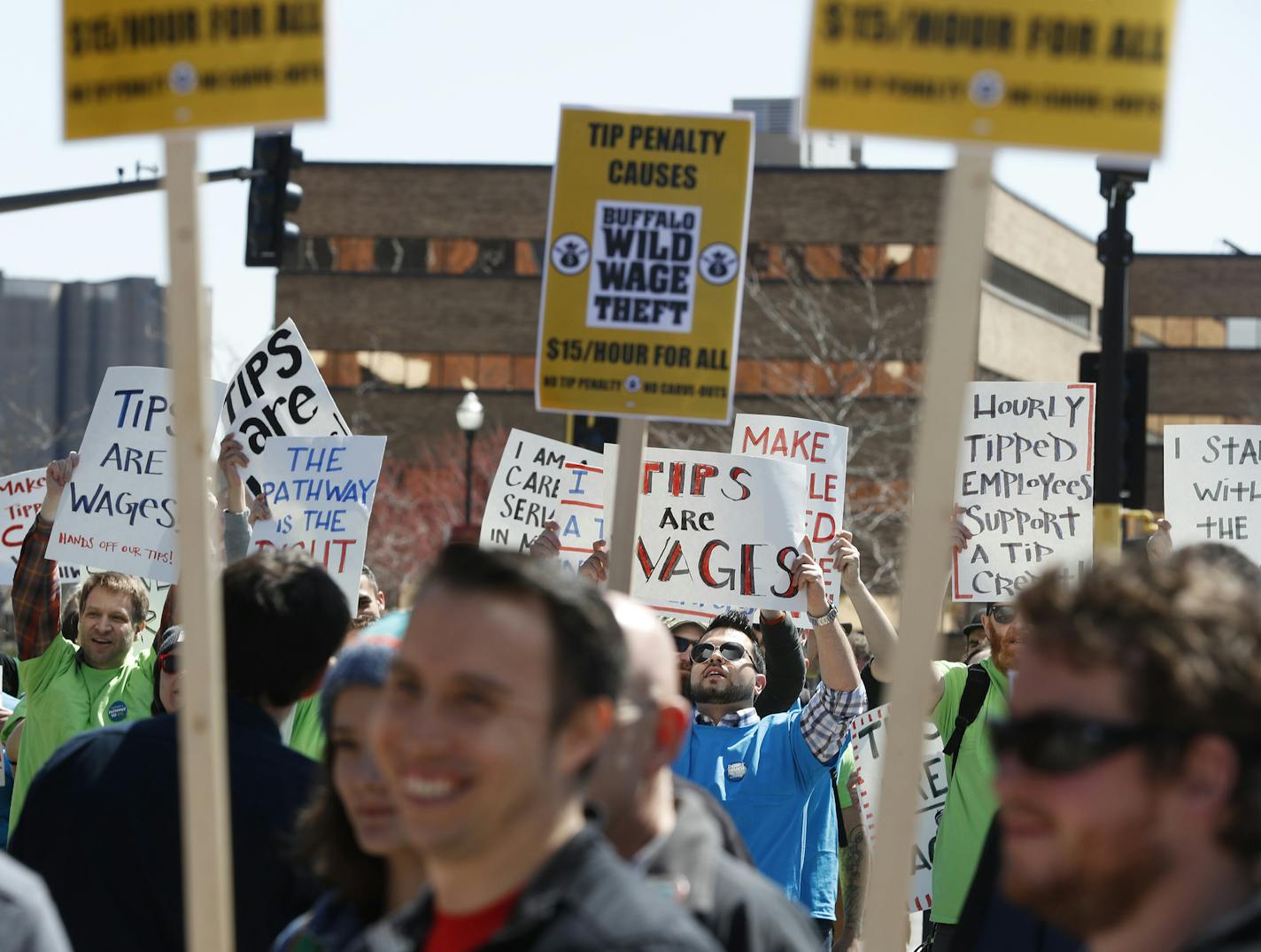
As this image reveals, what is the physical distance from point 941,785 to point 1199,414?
55822 mm

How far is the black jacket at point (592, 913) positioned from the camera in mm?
2287

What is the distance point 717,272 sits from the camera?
4.78m

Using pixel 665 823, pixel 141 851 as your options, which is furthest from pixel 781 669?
pixel 665 823

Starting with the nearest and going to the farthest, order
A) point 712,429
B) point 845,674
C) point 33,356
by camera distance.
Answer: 1. point 845,674
2. point 712,429
3. point 33,356

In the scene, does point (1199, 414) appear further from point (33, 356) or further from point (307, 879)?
point (307, 879)

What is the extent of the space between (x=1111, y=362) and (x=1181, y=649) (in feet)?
36.8

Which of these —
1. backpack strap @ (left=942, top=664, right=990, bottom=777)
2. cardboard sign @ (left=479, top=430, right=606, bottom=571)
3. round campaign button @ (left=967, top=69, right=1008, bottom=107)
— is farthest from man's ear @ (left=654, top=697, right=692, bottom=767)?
cardboard sign @ (left=479, top=430, right=606, bottom=571)

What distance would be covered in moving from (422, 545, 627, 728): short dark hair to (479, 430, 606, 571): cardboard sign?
7205mm

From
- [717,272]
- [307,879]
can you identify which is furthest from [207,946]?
[717,272]

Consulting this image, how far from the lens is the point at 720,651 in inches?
274

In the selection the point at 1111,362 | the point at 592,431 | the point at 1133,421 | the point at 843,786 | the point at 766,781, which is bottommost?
the point at 843,786

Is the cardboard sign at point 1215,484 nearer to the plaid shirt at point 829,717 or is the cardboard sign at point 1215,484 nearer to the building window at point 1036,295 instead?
the plaid shirt at point 829,717

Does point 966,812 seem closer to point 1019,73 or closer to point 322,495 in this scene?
point 322,495

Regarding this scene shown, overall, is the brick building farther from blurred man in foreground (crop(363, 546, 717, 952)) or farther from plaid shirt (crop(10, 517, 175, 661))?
blurred man in foreground (crop(363, 546, 717, 952))
